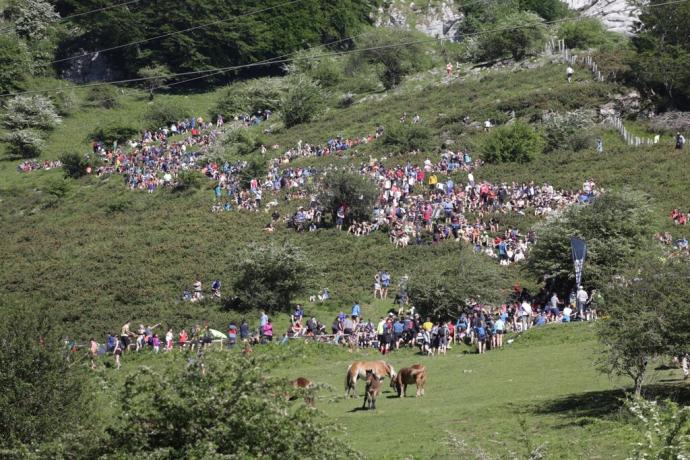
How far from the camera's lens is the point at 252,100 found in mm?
97750

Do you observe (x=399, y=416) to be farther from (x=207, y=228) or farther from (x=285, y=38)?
(x=285, y=38)

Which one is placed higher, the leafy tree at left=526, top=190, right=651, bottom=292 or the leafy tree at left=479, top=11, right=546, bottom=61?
the leafy tree at left=479, top=11, right=546, bottom=61

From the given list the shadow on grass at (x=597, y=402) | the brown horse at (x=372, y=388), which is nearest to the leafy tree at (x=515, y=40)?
the brown horse at (x=372, y=388)

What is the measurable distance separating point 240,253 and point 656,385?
2464cm

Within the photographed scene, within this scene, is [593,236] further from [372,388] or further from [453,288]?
[372,388]

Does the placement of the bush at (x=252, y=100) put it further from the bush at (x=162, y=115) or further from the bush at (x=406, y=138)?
the bush at (x=406, y=138)

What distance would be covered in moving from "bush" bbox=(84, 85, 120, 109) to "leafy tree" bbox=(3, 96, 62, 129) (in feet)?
25.3

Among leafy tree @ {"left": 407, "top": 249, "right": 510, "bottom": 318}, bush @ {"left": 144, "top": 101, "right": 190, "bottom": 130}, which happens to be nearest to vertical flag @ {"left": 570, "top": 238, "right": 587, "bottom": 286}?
leafy tree @ {"left": 407, "top": 249, "right": 510, "bottom": 318}

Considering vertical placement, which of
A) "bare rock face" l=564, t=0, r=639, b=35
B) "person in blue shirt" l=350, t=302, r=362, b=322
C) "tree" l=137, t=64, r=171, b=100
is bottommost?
"person in blue shirt" l=350, t=302, r=362, b=322

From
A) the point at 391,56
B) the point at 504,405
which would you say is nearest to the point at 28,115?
the point at 391,56

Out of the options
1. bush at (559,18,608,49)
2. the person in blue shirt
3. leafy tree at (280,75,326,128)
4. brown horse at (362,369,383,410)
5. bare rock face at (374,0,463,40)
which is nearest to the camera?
brown horse at (362,369,383,410)

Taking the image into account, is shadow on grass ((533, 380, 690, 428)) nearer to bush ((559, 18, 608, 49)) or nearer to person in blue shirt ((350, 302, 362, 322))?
person in blue shirt ((350, 302, 362, 322))

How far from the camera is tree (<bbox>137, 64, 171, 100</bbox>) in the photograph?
→ 108m

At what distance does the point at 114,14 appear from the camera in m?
114
